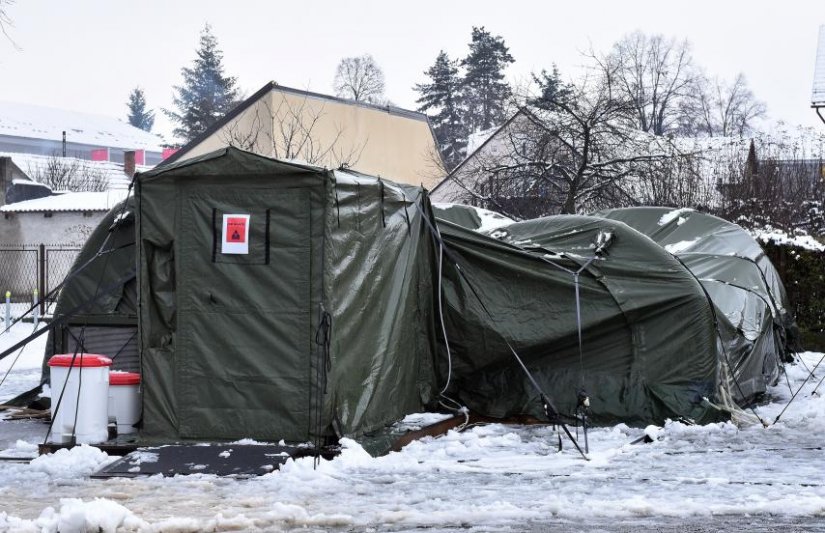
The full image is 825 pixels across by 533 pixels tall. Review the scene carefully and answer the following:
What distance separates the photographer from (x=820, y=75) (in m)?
18.7

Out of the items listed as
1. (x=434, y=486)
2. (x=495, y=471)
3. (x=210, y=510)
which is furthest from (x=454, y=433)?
(x=210, y=510)

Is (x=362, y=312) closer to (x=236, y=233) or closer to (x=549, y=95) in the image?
(x=236, y=233)

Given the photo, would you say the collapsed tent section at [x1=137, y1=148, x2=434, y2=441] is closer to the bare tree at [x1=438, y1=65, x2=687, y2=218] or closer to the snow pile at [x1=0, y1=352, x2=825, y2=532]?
the snow pile at [x1=0, y1=352, x2=825, y2=532]

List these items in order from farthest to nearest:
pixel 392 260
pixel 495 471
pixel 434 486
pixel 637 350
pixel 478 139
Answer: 1. pixel 478 139
2. pixel 637 350
3. pixel 392 260
4. pixel 495 471
5. pixel 434 486

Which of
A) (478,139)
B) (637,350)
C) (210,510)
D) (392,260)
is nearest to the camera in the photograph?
(210,510)

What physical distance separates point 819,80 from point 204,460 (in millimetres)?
14340

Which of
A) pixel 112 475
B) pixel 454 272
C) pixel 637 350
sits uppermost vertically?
pixel 454 272

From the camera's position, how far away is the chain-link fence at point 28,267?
30.5 m

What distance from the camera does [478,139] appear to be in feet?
140

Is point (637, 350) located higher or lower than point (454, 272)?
lower

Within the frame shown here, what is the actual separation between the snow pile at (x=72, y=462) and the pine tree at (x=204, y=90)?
166 feet

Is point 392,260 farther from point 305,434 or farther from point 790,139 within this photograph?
point 790,139

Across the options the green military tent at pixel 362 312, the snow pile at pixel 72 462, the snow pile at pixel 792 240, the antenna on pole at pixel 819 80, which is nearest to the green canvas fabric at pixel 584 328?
the green military tent at pixel 362 312

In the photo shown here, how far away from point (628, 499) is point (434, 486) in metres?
1.40
